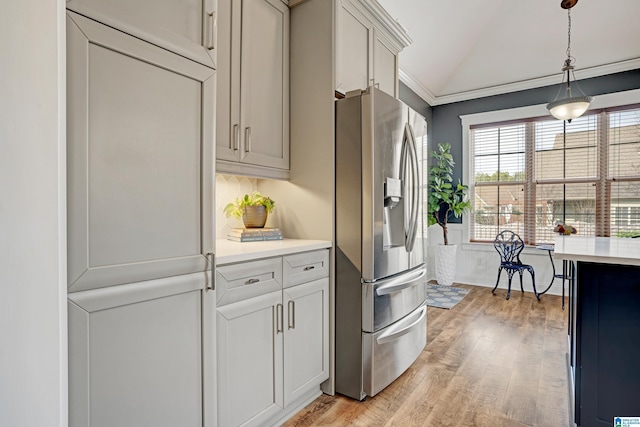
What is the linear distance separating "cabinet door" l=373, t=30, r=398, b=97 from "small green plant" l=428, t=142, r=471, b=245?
8.05 ft

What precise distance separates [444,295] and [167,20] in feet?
14.5

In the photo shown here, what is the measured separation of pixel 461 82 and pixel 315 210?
4.23m

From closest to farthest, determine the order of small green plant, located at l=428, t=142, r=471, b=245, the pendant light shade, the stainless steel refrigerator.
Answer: the stainless steel refrigerator, the pendant light shade, small green plant, located at l=428, t=142, r=471, b=245

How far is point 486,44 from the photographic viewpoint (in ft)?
15.5

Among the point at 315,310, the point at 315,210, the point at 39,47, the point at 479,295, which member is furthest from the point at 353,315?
the point at 479,295

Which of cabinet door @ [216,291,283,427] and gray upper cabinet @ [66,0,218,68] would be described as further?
cabinet door @ [216,291,283,427]

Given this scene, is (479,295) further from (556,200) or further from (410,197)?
(410,197)

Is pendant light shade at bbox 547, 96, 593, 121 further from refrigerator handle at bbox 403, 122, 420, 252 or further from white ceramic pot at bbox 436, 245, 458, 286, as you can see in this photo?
white ceramic pot at bbox 436, 245, 458, 286

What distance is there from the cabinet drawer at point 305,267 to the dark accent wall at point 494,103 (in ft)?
13.0

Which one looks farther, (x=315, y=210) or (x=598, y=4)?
(x=598, y=4)

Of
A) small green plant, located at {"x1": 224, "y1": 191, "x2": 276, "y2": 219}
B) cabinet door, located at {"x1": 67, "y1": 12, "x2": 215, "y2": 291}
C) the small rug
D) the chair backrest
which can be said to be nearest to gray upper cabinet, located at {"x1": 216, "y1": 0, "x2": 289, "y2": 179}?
small green plant, located at {"x1": 224, "y1": 191, "x2": 276, "y2": 219}

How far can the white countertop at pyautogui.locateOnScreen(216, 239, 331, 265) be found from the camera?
154 cm

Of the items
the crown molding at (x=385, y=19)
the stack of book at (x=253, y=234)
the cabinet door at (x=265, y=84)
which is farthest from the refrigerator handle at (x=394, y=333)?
the crown molding at (x=385, y=19)

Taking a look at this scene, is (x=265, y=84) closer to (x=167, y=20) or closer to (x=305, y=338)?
(x=167, y=20)
